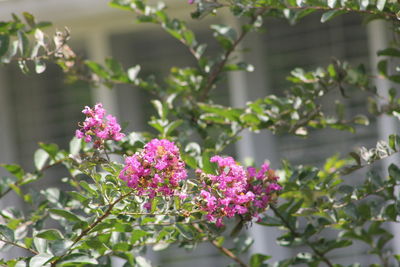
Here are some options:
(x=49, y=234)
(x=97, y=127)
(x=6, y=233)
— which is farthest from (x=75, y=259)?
(x=97, y=127)

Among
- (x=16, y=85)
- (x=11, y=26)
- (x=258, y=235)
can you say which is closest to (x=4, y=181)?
(x=11, y=26)

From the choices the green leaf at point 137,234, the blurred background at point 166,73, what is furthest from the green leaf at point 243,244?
the blurred background at point 166,73

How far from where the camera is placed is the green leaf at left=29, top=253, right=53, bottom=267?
48.2 inches

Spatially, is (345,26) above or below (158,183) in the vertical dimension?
above

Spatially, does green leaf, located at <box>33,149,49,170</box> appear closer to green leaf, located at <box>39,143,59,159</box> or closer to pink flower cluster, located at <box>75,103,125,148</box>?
green leaf, located at <box>39,143,59,159</box>

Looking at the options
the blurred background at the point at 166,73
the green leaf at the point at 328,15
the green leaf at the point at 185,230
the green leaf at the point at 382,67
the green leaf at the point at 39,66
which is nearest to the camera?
the green leaf at the point at 185,230

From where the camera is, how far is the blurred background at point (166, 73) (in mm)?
4129

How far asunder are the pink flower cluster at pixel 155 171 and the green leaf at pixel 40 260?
26 cm

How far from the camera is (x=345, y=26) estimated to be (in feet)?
14.9

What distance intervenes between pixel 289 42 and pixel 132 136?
127 inches

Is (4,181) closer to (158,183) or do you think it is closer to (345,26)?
(158,183)

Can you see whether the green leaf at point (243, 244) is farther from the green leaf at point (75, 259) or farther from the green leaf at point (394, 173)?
the green leaf at point (75, 259)

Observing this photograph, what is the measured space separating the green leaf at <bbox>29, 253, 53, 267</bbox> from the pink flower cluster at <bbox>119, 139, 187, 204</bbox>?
256 mm

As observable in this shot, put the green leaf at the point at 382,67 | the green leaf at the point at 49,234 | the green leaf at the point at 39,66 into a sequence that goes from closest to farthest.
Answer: the green leaf at the point at 49,234 → the green leaf at the point at 39,66 → the green leaf at the point at 382,67
